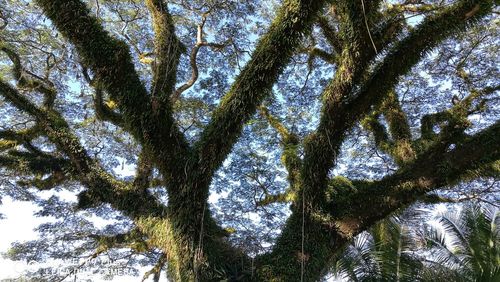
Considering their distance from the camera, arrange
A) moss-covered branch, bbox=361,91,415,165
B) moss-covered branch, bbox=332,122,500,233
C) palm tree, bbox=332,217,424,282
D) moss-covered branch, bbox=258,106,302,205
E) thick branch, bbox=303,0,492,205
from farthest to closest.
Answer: moss-covered branch, bbox=361,91,415,165
moss-covered branch, bbox=258,106,302,205
palm tree, bbox=332,217,424,282
moss-covered branch, bbox=332,122,500,233
thick branch, bbox=303,0,492,205

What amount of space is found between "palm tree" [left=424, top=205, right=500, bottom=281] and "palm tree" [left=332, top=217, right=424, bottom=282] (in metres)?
0.31

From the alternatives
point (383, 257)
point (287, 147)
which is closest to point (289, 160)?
point (287, 147)

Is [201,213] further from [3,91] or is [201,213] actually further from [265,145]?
[265,145]

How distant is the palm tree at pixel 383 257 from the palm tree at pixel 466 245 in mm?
308

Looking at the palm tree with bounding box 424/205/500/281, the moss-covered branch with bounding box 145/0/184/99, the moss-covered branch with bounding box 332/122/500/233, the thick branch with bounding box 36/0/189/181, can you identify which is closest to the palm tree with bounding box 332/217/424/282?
the palm tree with bounding box 424/205/500/281

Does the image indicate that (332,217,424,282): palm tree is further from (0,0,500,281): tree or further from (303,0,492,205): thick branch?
(303,0,492,205): thick branch

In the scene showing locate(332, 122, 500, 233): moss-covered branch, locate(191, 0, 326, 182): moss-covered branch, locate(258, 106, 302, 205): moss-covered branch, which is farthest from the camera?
locate(258, 106, 302, 205): moss-covered branch

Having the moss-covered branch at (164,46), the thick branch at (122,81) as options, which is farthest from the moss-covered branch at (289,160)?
the moss-covered branch at (164,46)

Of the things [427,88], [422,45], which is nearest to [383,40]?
[422,45]

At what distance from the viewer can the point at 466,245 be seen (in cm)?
661

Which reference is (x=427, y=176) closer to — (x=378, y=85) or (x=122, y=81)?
(x=378, y=85)

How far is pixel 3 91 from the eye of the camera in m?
5.88

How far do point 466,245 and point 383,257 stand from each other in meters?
1.69

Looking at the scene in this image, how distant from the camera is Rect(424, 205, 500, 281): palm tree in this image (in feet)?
19.4
